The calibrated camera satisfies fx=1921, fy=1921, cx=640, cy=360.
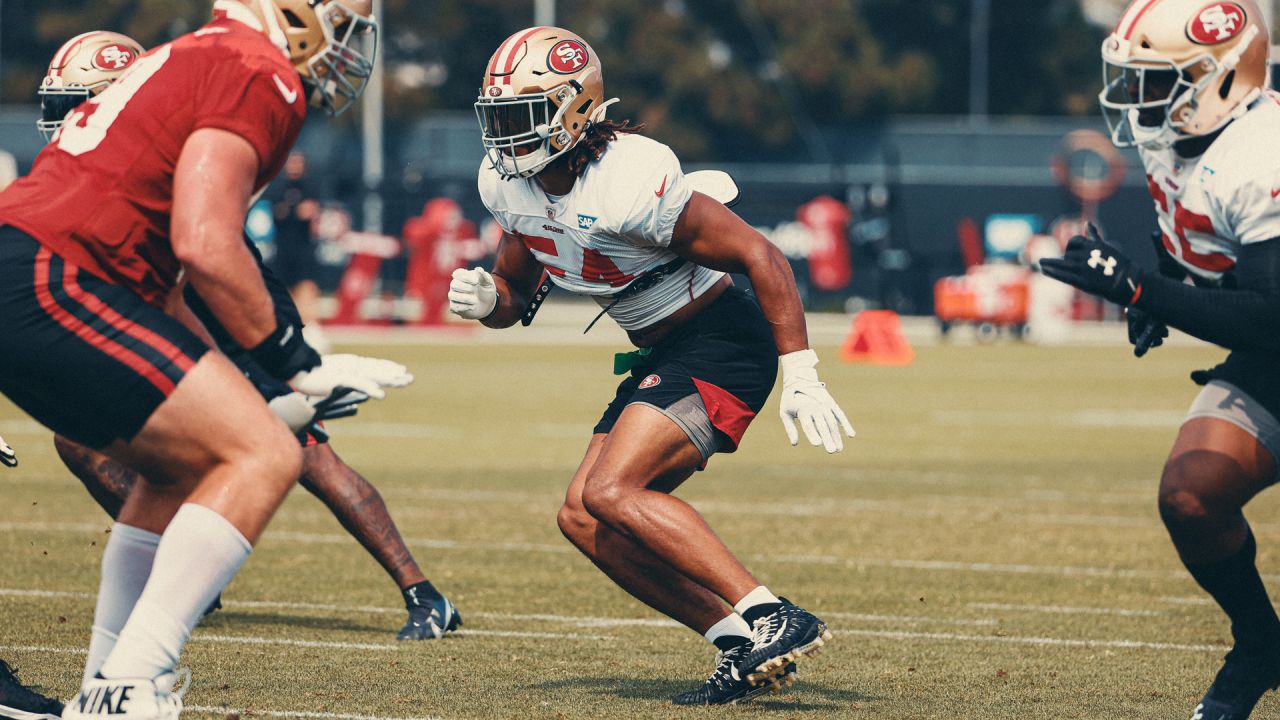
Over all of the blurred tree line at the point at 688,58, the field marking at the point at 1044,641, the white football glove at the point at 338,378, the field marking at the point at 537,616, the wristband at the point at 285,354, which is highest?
the wristband at the point at 285,354

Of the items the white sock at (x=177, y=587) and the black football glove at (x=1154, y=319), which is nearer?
the white sock at (x=177, y=587)

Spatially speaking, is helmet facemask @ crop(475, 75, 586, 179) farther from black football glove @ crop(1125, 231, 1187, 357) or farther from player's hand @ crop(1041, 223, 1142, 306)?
black football glove @ crop(1125, 231, 1187, 357)

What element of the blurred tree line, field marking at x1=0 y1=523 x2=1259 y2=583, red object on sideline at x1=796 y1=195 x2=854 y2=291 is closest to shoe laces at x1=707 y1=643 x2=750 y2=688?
field marking at x1=0 y1=523 x2=1259 y2=583

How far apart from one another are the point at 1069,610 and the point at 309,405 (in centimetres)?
382

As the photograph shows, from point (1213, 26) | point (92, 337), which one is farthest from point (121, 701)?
point (1213, 26)

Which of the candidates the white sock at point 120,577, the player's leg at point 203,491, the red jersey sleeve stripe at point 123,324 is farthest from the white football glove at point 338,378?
the white sock at point 120,577

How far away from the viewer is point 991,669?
594 centimetres

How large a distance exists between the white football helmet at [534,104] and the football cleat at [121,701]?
2.08 meters

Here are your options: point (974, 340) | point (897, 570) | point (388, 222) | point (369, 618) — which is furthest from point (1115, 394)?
point (388, 222)

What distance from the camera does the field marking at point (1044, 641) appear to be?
6410mm

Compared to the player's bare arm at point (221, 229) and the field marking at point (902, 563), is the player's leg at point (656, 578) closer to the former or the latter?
the player's bare arm at point (221, 229)

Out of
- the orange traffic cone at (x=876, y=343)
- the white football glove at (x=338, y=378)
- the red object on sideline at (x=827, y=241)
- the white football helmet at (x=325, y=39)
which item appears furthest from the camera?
the red object on sideline at (x=827, y=241)

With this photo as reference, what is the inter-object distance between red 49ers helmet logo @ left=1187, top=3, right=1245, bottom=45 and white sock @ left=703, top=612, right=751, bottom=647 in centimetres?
199

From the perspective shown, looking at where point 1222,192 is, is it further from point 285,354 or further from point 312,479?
point 312,479
